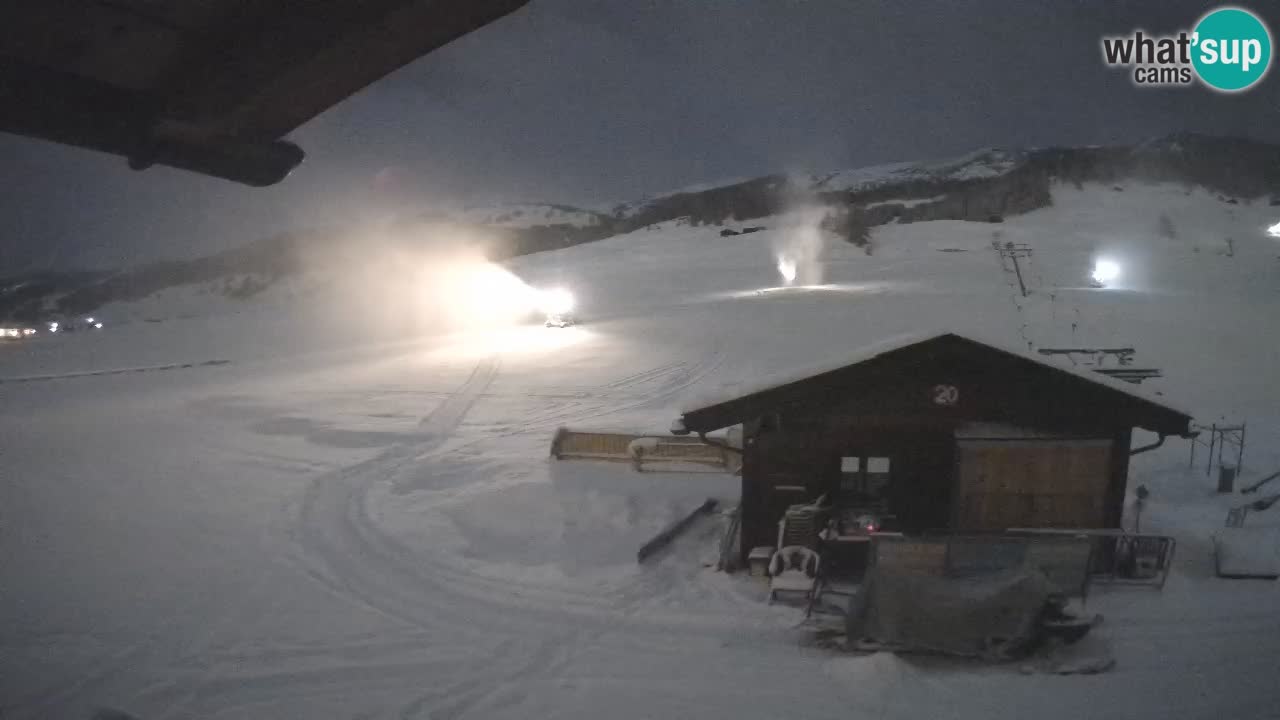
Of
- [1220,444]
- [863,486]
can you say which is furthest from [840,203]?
[863,486]

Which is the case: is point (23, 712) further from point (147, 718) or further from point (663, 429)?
point (663, 429)

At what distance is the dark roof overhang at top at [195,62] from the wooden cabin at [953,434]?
10.1m

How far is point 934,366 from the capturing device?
11.2 metres

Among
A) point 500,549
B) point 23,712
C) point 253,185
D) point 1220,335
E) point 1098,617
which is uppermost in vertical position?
point 1220,335

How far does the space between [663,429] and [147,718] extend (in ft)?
44.1

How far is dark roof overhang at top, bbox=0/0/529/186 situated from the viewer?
1448 mm

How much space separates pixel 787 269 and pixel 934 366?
157 feet

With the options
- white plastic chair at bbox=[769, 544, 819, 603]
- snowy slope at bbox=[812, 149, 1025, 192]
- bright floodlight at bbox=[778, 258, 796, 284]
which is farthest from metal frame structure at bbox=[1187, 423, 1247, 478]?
snowy slope at bbox=[812, 149, 1025, 192]

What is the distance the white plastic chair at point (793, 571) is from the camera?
34.1ft

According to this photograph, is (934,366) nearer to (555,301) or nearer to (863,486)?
(863,486)

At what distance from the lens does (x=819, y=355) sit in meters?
31.2

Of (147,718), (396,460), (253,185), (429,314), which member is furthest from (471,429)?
(429,314)

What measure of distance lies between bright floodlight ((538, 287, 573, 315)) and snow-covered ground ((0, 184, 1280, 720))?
43.8 feet

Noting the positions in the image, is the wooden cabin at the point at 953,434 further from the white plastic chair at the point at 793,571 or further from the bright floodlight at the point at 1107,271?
the bright floodlight at the point at 1107,271
